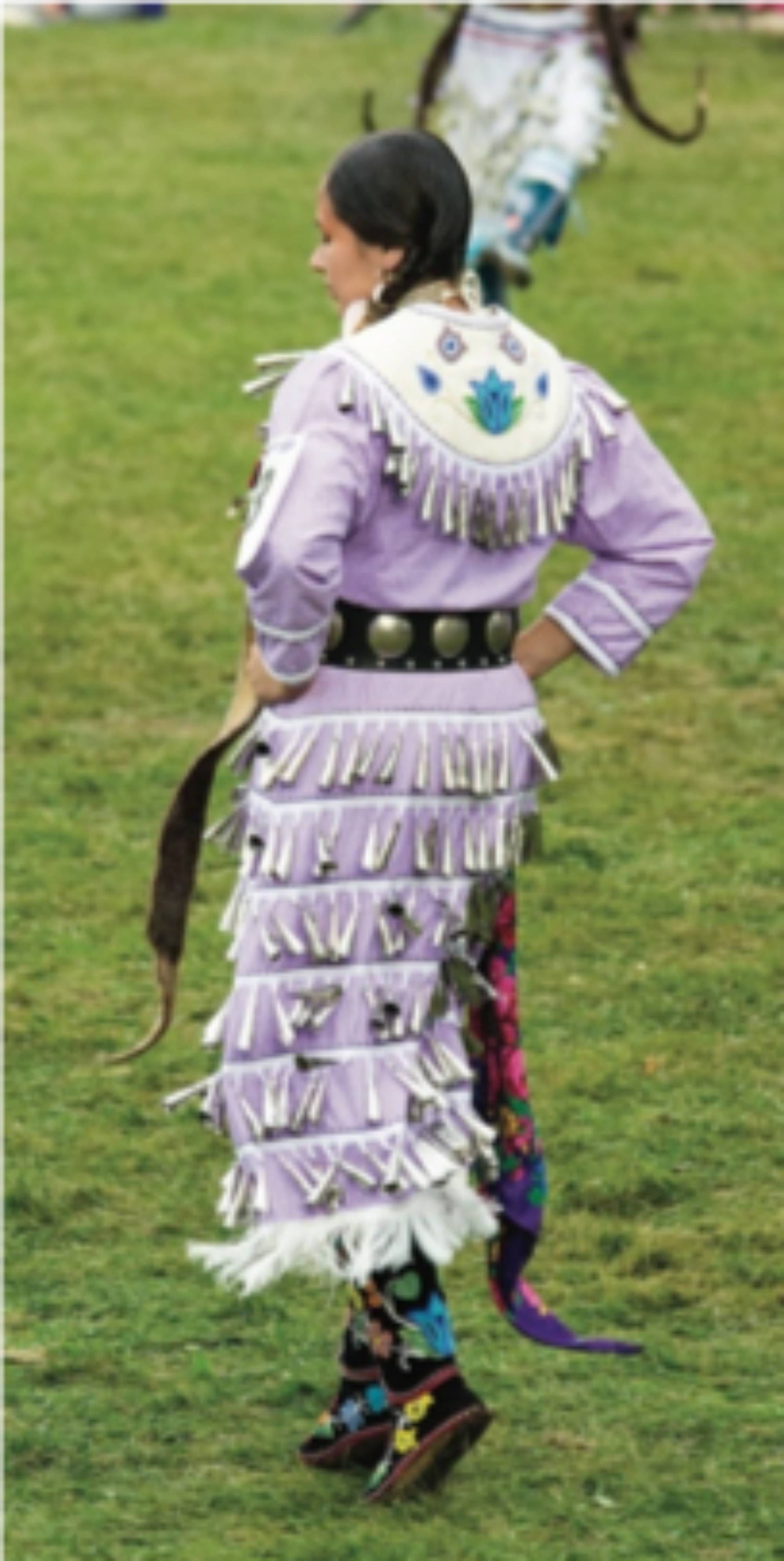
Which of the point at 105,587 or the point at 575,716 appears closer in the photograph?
the point at 575,716

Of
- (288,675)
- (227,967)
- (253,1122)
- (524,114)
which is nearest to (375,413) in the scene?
(288,675)

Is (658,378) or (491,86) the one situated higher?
(491,86)

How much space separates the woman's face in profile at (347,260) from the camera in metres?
4.13

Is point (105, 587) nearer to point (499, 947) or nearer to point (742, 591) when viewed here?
point (742, 591)

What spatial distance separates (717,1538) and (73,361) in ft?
29.0

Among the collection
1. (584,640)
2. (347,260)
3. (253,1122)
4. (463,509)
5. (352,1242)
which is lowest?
(352,1242)

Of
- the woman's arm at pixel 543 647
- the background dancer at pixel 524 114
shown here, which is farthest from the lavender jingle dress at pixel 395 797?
the background dancer at pixel 524 114

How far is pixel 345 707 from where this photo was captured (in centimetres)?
414

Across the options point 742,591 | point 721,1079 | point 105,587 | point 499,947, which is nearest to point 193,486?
point 105,587

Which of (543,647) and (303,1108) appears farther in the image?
(543,647)

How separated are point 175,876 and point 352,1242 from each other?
55cm

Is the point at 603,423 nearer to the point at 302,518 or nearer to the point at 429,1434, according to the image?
the point at 302,518

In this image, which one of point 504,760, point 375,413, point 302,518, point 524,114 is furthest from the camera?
point 524,114

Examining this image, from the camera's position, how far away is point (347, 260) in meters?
4.14
